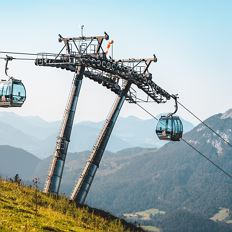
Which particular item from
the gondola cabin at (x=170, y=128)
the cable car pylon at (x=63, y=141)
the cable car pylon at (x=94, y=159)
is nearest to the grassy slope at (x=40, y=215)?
the cable car pylon at (x=63, y=141)

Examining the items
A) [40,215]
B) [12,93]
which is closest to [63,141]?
[12,93]

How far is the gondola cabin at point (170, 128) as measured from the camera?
112 feet

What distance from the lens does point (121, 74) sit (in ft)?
124

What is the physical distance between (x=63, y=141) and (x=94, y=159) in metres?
3.62

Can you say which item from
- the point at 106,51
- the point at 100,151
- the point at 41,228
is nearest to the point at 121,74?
the point at 106,51

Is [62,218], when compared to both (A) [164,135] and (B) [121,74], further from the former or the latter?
(B) [121,74]

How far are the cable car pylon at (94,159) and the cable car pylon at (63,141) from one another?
2181 mm

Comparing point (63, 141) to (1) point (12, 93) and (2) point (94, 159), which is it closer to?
(2) point (94, 159)

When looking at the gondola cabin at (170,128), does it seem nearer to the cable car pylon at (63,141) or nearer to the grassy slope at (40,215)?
the cable car pylon at (63,141)

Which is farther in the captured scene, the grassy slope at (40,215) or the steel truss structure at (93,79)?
the steel truss structure at (93,79)

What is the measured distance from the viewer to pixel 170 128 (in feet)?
112

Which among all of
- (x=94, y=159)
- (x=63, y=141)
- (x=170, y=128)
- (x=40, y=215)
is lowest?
(x=40, y=215)

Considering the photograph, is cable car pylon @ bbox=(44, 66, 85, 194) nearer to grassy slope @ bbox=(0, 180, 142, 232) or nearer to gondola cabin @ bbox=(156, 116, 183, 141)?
grassy slope @ bbox=(0, 180, 142, 232)

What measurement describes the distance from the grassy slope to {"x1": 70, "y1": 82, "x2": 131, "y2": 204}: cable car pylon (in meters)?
8.63
